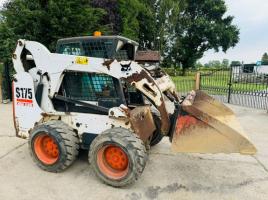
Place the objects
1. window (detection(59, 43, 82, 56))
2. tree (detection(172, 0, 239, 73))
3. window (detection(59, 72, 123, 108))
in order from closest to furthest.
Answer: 1. window (detection(59, 72, 123, 108))
2. window (detection(59, 43, 82, 56))
3. tree (detection(172, 0, 239, 73))

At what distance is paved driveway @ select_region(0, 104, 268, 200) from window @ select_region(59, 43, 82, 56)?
1645mm

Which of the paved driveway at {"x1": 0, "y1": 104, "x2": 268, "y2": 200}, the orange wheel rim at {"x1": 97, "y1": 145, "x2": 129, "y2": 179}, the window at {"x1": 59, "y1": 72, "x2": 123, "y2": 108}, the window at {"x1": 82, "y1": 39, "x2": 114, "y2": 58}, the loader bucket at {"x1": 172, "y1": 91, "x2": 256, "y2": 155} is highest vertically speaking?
the window at {"x1": 82, "y1": 39, "x2": 114, "y2": 58}

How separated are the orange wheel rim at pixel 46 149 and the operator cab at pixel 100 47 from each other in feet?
4.30

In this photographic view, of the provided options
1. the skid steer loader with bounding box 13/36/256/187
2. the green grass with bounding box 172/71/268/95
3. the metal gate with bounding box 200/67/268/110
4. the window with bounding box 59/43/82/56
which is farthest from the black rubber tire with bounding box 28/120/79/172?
the green grass with bounding box 172/71/268/95

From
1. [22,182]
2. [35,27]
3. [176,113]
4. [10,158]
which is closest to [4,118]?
[10,158]

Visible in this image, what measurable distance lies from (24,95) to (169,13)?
24.6 m

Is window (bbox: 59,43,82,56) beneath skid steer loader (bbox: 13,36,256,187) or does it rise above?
above

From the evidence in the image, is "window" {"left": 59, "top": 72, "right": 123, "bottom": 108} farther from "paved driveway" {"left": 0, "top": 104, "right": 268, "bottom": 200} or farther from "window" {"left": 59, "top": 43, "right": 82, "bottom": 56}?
"paved driveway" {"left": 0, "top": 104, "right": 268, "bottom": 200}

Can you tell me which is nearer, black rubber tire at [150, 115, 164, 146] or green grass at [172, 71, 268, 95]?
black rubber tire at [150, 115, 164, 146]

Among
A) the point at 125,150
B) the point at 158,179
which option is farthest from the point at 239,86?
the point at 125,150

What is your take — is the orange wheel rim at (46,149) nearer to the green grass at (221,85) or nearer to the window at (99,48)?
the window at (99,48)

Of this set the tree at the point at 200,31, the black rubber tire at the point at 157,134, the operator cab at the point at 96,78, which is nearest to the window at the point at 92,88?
the operator cab at the point at 96,78

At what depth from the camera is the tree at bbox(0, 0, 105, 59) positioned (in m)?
12.2

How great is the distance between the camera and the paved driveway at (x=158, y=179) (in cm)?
327
